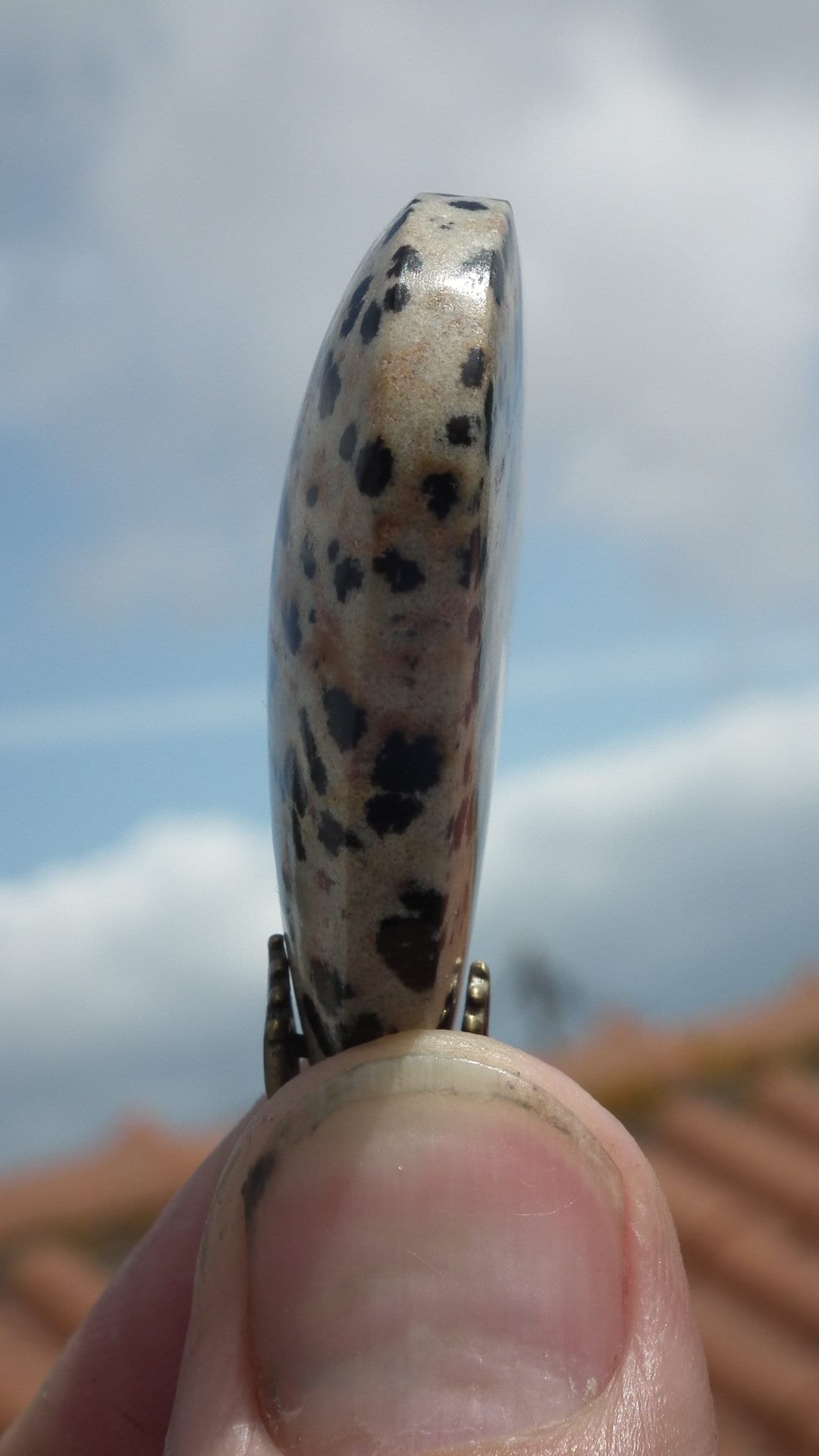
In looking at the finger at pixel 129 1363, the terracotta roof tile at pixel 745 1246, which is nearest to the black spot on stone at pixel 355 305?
the finger at pixel 129 1363

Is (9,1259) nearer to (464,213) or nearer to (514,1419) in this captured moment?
(514,1419)

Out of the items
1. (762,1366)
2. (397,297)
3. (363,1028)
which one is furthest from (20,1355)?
(397,297)

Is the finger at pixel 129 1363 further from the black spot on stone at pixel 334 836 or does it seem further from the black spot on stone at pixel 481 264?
the black spot on stone at pixel 481 264

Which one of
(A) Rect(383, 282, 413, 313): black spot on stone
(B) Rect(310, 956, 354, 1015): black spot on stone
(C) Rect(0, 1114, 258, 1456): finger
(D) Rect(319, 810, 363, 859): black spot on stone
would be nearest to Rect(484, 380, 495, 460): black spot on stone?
(A) Rect(383, 282, 413, 313): black spot on stone

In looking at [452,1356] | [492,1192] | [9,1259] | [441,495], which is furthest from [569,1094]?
[9,1259]

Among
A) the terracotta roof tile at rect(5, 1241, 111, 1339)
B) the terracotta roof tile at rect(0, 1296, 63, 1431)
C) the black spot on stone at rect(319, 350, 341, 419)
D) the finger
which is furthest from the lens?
the terracotta roof tile at rect(5, 1241, 111, 1339)

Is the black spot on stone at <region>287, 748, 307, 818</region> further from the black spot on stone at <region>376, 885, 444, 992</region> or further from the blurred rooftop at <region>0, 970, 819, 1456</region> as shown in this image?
the blurred rooftop at <region>0, 970, 819, 1456</region>

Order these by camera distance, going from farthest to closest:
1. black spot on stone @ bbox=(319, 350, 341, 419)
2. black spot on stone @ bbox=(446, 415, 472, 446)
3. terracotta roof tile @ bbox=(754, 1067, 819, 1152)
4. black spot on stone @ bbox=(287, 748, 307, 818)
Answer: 1. terracotta roof tile @ bbox=(754, 1067, 819, 1152)
2. black spot on stone @ bbox=(287, 748, 307, 818)
3. black spot on stone @ bbox=(319, 350, 341, 419)
4. black spot on stone @ bbox=(446, 415, 472, 446)
